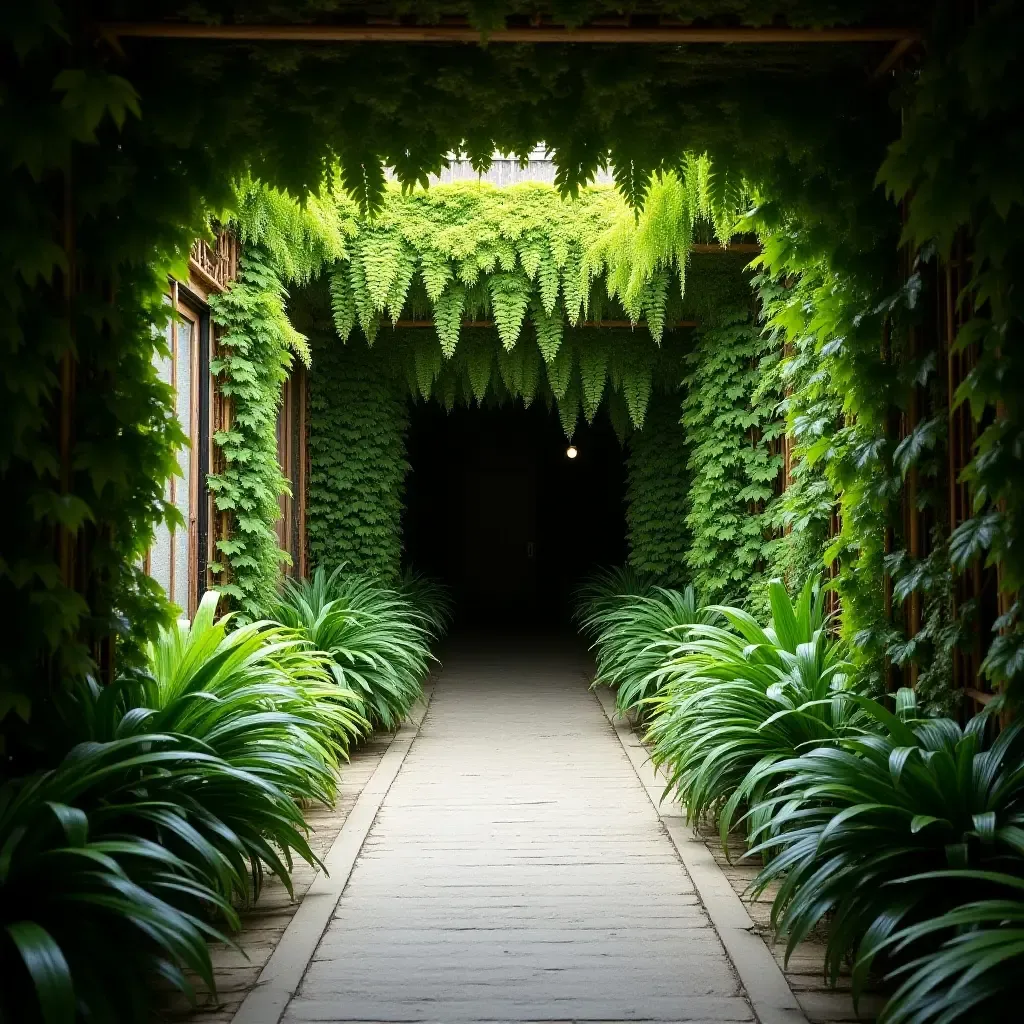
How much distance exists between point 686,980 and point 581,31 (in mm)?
2711

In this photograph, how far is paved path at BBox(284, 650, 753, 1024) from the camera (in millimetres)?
2924

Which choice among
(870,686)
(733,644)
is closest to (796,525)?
(733,644)

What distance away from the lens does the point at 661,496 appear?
31.0 ft

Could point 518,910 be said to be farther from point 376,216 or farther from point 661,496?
point 661,496

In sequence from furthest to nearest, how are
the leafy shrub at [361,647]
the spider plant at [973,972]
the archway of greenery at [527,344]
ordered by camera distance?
1. the archway of greenery at [527,344]
2. the leafy shrub at [361,647]
3. the spider plant at [973,972]

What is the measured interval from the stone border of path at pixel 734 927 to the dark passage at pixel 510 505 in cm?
997

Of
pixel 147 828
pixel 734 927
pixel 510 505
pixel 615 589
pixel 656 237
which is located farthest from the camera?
pixel 510 505

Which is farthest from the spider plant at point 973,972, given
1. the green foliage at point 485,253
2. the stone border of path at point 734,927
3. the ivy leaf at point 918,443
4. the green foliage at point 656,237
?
the green foliage at point 485,253

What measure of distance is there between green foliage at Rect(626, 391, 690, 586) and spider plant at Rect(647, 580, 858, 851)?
4369 millimetres

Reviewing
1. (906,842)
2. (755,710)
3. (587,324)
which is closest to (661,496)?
(587,324)

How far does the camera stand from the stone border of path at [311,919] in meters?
2.90

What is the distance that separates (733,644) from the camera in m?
5.00

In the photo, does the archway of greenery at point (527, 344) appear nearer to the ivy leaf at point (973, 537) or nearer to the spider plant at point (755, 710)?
the spider plant at point (755, 710)

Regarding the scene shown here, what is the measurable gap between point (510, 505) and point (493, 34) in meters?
12.5
